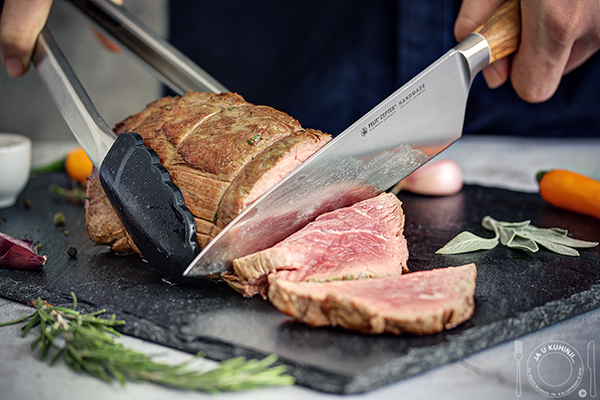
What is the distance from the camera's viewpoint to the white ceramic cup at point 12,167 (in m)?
3.20

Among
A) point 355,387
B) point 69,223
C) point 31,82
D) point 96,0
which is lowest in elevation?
point 31,82

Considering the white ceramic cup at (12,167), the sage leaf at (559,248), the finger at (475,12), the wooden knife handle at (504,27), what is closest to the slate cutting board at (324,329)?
the sage leaf at (559,248)

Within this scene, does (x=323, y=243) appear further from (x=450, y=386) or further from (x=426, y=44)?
(x=426, y=44)

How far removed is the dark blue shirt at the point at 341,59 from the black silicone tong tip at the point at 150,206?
8.20 feet

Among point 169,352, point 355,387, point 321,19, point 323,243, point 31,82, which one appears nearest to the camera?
point 355,387

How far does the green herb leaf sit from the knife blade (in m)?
0.64

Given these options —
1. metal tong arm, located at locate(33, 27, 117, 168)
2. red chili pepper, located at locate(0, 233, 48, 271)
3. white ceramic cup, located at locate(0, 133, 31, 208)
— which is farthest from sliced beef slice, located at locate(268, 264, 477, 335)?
white ceramic cup, located at locate(0, 133, 31, 208)

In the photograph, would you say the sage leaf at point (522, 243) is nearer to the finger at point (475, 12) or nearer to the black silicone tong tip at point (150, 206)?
the finger at point (475, 12)

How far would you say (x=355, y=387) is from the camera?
154 cm

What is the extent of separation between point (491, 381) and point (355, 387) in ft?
1.51

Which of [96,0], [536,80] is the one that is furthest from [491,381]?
[96,0]

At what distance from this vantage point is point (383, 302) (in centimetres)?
174

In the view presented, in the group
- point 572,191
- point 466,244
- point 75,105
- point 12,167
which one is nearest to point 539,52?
point 572,191

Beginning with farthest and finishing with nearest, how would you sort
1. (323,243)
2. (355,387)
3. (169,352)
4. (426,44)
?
(426,44) → (323,243) → (169,352) → (355,387)
